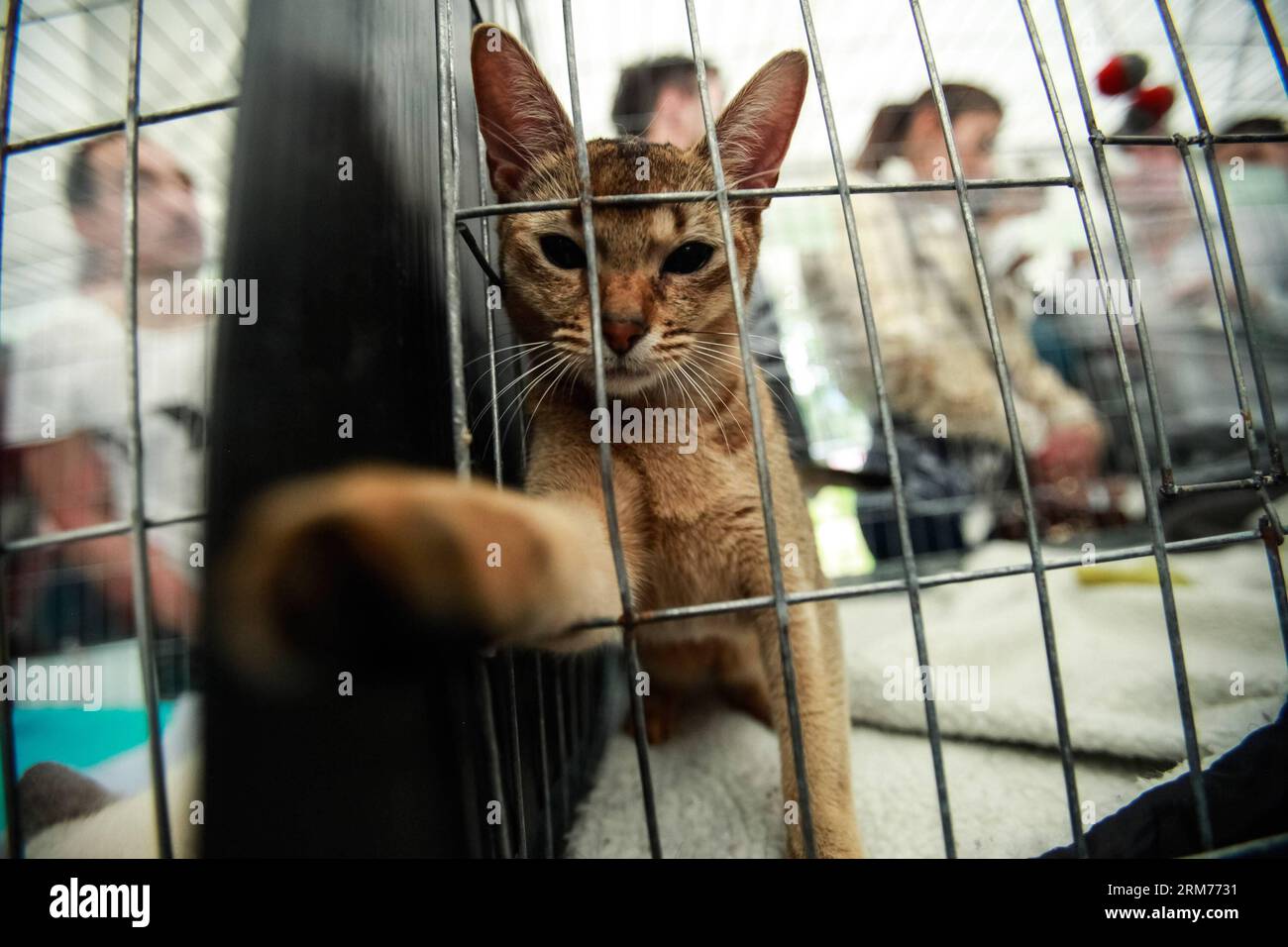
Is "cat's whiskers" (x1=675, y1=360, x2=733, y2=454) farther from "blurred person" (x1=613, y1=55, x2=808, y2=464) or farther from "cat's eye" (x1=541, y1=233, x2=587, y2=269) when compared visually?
"blurred person" (x1=613, y1=55, x2=808, y2=464)

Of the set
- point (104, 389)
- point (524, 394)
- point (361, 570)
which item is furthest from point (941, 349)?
point (104, 389)

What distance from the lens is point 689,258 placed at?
961mm

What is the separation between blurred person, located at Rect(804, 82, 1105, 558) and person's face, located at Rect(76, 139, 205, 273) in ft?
6.51

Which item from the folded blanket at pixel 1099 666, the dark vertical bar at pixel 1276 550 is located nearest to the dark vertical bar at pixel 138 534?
the folded blanket at pixel 1099 666

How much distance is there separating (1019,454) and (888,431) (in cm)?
15

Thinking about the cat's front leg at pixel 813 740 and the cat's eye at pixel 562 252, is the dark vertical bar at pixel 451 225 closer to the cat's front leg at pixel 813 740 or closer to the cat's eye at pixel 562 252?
the cat's eye at pixel 562 252

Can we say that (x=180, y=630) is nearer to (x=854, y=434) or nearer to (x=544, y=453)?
(x=544, y=453)

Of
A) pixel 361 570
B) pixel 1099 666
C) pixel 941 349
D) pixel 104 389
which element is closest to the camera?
pixel 361 570

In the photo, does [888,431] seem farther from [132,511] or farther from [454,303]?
[132,511]

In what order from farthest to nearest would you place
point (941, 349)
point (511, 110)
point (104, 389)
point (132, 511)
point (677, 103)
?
1. point (941, 349)
2. point (677, 103)
3. point (104, 389)
4. point (511, 110)
5. point (132, 511)

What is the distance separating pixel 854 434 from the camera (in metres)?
2.46

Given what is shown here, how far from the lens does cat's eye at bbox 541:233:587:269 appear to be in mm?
913

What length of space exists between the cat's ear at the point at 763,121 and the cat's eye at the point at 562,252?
0.88 ft
